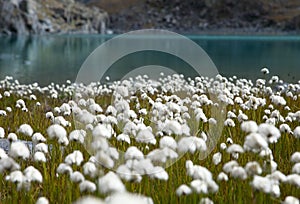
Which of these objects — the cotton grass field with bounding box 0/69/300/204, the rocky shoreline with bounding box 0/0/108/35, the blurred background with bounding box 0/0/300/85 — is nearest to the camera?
the cotton grass field with bounding box 0/69/300/204

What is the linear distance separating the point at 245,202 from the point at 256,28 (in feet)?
641

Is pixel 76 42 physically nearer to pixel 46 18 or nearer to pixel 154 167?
pixel 46 18

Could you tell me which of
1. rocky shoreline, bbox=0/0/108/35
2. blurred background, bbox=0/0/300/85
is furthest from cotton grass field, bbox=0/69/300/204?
rocky shoreline, bbox=0/0/108/35

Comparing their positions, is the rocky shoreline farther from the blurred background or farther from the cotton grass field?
the cotton grass field

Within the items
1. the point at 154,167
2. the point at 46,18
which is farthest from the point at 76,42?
the point at 154,167

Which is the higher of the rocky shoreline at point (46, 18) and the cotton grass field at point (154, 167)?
the cotton grass field at point (154, 167)

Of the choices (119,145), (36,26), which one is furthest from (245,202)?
(36,26)

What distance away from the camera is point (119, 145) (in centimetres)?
652

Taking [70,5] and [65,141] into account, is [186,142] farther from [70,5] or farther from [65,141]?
[70,5]

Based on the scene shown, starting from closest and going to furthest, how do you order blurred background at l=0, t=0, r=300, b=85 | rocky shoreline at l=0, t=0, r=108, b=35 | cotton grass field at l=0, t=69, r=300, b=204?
cotton grass field at l=0, t=69, r=300, b=204
blurred background at l=0, t=0, r=300, b=85
rocky shoreline at l=0, t=0, r=108, b=35

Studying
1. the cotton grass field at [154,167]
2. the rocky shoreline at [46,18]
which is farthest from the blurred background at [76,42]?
the cotton grass field at [154,167]

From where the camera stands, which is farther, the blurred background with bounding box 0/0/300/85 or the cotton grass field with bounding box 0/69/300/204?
the blurred background with bounding box 0/0/300/85

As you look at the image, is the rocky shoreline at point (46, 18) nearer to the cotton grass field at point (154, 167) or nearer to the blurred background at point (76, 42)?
the blurred background at point (76, 42)

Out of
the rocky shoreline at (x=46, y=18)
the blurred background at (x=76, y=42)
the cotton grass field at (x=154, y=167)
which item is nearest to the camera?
the cotton grass field at (x=154, y=167)
